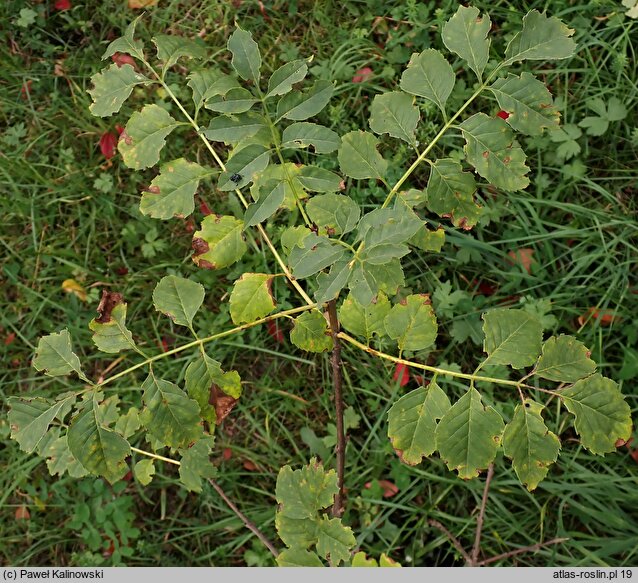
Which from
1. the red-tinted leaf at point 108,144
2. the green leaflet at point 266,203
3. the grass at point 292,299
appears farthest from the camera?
the red-tinted leaf at point 108,144

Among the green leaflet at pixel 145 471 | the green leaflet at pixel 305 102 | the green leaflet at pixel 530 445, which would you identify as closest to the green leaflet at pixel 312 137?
the green leaflet at pixel 305 102

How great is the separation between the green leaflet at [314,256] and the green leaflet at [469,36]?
0.52m

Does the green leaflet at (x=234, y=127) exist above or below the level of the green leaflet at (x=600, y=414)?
above

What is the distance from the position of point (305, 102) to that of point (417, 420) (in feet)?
2.27

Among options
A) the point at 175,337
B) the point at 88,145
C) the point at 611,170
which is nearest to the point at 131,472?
the point at 175,337

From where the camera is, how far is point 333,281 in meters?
1.06

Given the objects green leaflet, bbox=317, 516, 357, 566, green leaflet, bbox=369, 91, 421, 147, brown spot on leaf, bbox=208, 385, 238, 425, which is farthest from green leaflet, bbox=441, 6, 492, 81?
green leaflet, bbox=317, 516, 357, 566

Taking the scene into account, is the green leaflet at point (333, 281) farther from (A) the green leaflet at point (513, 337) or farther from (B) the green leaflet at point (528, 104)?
(B) the green leaflet at point (528, 104)

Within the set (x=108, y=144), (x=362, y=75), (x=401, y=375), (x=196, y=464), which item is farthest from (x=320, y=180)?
(x=108, y=144)

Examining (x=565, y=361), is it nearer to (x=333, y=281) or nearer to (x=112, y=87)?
(x=333, y=281)

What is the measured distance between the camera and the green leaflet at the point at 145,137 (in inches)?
56.0

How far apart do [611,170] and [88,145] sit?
7.83 feet

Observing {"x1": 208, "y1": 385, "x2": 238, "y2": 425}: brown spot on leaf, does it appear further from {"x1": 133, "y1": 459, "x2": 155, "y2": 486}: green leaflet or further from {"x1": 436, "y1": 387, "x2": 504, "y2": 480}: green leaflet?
{"x1": 133, "y1": 459, "x2": 155, "y2": 486}: green leaflet

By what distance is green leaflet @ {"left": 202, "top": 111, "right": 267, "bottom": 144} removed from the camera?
113cm
